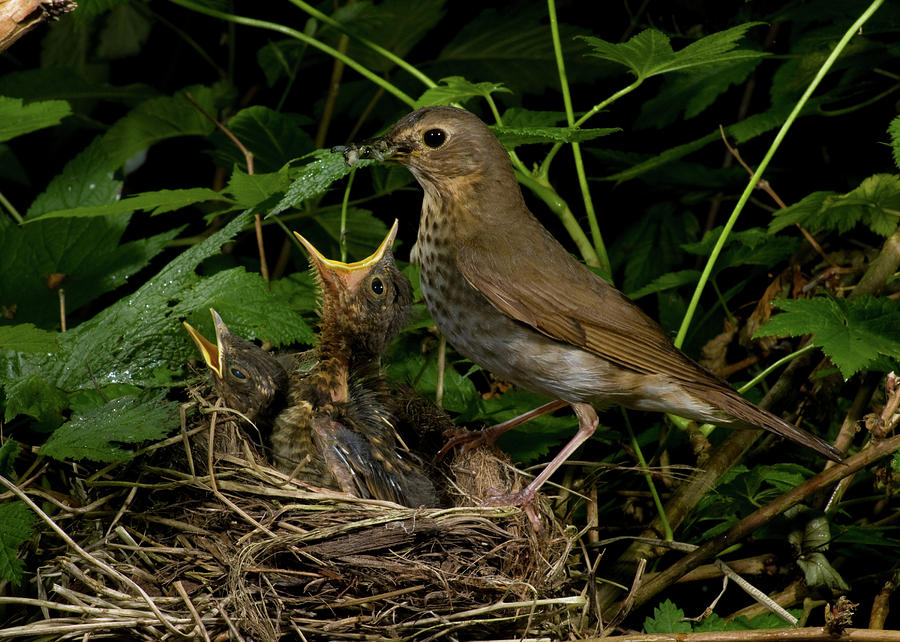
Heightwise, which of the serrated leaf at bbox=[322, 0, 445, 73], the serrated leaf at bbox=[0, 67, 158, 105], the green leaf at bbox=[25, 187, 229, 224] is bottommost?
the green leaf at bbox=[25, 187, 229, 224]

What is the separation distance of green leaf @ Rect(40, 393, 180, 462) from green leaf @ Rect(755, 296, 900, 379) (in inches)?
66.7

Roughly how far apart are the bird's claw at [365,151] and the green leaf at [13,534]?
132 centimetres

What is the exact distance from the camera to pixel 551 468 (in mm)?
3223

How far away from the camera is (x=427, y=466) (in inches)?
140

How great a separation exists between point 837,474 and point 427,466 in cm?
138

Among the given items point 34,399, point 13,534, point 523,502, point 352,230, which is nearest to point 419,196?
point 352,230

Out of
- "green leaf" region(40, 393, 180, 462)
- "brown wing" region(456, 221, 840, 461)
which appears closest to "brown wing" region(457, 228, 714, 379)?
"brown wing" region(456, 221, 840, 461)

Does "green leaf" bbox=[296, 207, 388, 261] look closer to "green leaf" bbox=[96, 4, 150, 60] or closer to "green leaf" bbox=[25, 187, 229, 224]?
"green leaf" bbox=[25, 187, 229, 224]

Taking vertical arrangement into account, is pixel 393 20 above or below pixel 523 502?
above

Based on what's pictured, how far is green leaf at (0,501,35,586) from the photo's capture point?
243 cm

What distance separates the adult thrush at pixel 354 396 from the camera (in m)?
3.20

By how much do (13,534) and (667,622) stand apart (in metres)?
1.79

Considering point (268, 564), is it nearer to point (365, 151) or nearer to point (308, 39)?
point (365, 151)

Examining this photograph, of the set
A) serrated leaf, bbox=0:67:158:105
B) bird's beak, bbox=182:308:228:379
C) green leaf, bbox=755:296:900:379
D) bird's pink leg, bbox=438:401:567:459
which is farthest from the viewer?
serrated leaf, bbox=0:67:158:105
